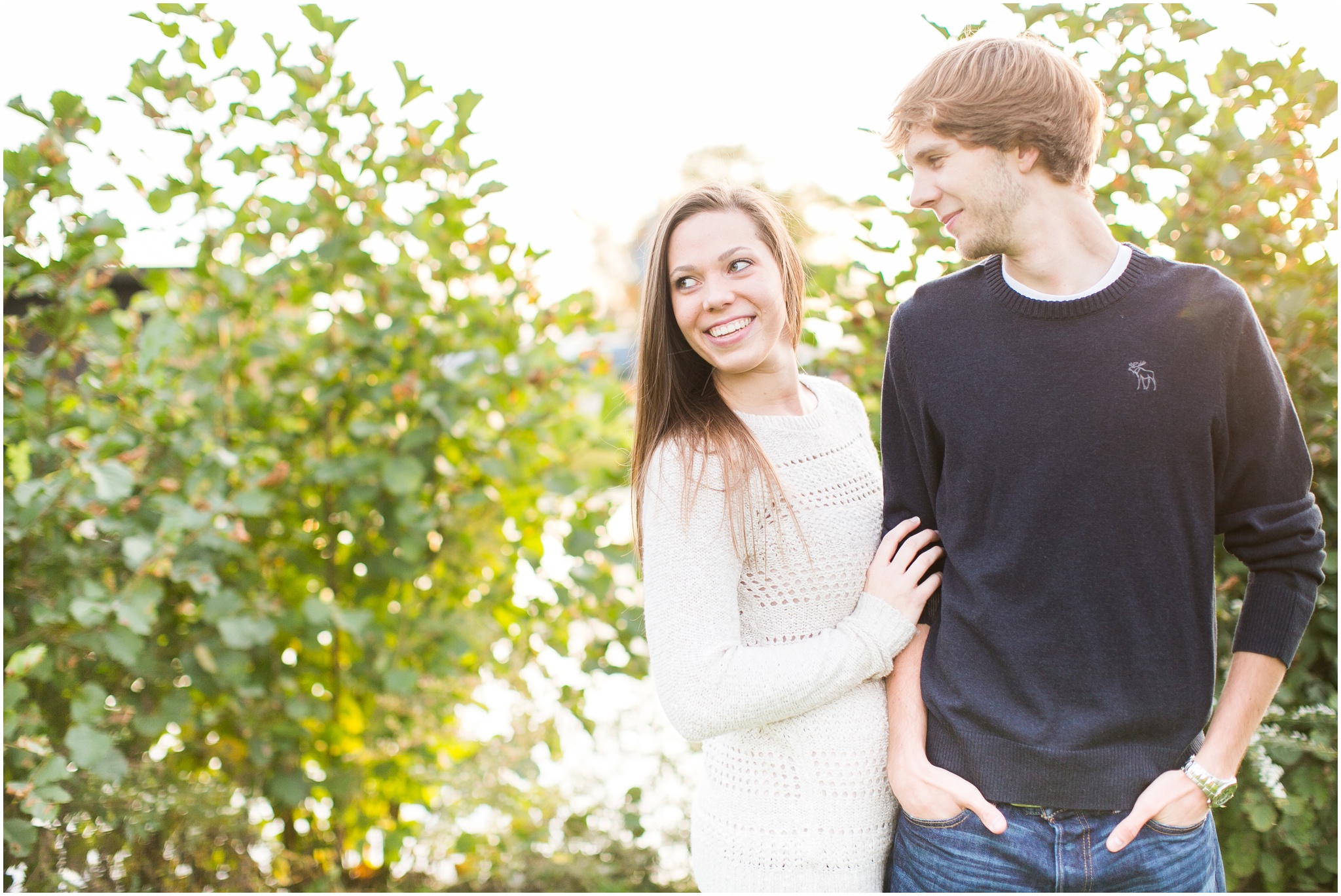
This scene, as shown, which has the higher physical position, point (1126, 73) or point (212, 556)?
point (1126, 73)

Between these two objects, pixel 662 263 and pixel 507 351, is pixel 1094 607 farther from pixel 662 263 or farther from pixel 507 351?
pixel 507 351

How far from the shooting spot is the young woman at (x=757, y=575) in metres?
1.51

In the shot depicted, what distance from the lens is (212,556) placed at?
2.38 m

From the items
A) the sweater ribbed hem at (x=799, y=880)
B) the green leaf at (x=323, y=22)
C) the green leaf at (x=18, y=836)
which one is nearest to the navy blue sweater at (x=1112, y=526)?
the sweater ribbed hem at (x=799, y=880)

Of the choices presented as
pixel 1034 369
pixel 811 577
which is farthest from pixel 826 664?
pixel 1034 369

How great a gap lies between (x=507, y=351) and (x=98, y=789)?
4.81ft

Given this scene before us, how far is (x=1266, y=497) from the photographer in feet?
4.74

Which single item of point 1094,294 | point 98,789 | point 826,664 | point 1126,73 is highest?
point 1126,73

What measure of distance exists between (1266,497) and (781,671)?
2.56 feet

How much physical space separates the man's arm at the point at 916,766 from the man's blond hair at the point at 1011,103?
790 mm

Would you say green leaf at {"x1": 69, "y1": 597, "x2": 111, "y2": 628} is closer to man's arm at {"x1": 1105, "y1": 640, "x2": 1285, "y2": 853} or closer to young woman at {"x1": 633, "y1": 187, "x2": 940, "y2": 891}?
young woman at {"x1": 633, "y1": 187, "x2": 940, "y2": 891}

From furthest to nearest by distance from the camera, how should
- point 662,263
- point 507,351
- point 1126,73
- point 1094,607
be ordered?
point 507,351 → point 1126,73 → point 662,263 → point 1094,607

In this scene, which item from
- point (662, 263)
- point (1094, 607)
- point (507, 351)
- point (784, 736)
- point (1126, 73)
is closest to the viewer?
point (1094, 607)

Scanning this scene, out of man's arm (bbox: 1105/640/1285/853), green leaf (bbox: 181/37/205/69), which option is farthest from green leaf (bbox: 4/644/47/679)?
man's arm (bbox: 1105/640/1285/853)
